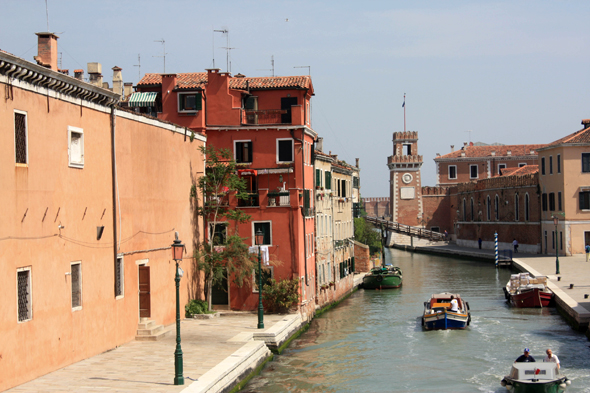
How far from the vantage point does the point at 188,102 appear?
26.1 meters

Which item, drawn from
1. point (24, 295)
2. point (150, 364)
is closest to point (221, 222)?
point (150, 364)

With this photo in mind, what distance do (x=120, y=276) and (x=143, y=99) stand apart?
996cm

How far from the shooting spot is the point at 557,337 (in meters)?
24.1

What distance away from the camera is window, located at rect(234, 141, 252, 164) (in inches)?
1023

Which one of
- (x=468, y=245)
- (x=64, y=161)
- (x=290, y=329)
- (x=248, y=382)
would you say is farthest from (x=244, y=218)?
(x=468, y=245)

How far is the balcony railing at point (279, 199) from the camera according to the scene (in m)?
25.6

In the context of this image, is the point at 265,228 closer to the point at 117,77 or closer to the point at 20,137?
the point at 117,77

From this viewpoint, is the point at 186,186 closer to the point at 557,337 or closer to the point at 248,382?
the point at 248,382

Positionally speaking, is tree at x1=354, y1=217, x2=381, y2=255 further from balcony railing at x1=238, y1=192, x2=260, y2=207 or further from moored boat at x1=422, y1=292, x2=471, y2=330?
balcony railing at x1=238, y1=192, x2=260, y2=207

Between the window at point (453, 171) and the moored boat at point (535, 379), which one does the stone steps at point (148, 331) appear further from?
the window at point (453, 171)

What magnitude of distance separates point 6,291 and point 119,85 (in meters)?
14.4

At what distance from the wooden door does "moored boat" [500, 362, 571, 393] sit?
9898mm

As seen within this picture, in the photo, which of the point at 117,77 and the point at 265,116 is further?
the point at 117,77

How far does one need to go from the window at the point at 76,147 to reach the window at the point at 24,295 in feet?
10.1
